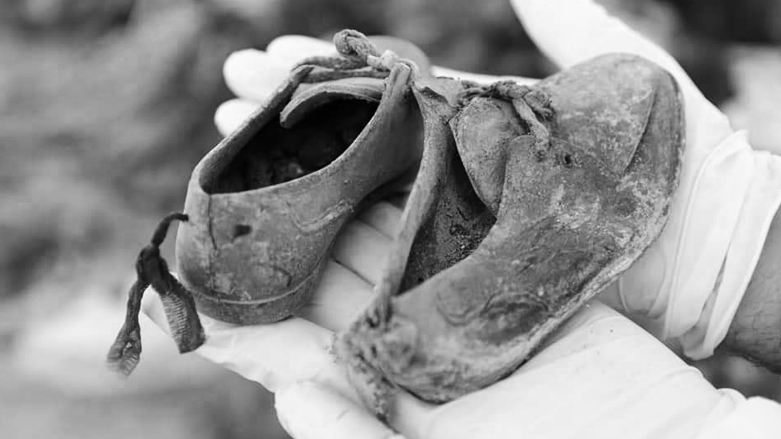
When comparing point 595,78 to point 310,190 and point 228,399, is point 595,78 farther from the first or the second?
point 228,399

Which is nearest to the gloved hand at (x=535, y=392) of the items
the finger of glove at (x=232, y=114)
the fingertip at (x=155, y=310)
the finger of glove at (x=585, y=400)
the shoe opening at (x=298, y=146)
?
the finger of glove at (x=585, y=400)

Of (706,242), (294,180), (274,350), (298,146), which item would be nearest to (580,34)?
(706,242)

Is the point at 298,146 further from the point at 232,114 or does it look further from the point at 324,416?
the point at 324,416

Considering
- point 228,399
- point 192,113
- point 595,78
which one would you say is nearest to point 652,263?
point 595,78

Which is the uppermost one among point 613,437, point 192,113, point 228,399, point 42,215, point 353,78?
point 353,78

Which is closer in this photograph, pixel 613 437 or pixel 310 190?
pixel 613 437

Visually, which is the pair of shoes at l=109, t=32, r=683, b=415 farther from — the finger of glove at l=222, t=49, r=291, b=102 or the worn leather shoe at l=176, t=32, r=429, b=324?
the finger of glove at l=222, t=49, r=291, b=102

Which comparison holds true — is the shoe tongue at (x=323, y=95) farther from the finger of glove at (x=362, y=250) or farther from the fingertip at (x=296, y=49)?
the fingertip at (x=296, y=49)
